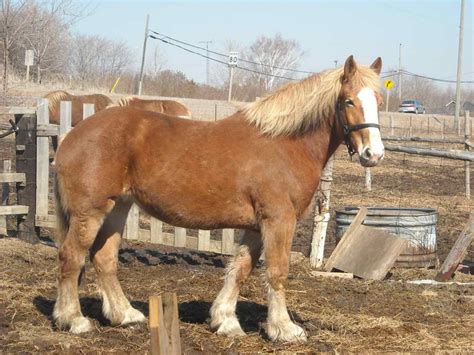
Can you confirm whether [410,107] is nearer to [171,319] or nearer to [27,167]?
[27,167]

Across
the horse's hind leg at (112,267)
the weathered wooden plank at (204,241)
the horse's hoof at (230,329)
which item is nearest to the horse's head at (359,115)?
the horse's hoof at (230,329)

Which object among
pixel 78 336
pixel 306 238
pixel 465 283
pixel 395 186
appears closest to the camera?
pixel 78 336

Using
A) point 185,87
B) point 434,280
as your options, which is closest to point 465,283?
point 434,280

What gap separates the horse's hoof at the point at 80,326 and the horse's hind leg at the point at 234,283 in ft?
3.24

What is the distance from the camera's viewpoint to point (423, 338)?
5.21 metres

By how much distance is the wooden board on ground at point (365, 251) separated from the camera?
7.48 metres

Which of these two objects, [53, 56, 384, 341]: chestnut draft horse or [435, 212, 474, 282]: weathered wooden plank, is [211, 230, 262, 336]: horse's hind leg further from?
[435, 212, 474, 282]: weathered wooden plank

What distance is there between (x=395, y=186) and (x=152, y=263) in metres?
8.60

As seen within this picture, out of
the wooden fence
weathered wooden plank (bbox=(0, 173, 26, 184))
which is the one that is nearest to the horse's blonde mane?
the wooden fence

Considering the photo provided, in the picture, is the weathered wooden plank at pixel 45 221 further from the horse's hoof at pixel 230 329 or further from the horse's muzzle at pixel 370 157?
the horse's muzzle at pixel 370 157

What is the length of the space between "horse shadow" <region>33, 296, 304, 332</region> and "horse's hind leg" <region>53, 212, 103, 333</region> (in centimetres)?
20

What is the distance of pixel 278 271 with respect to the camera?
518cm

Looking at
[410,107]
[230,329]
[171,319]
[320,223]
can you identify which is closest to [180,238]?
[320,223]

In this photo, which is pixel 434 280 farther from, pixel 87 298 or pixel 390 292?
pixel 87 298
